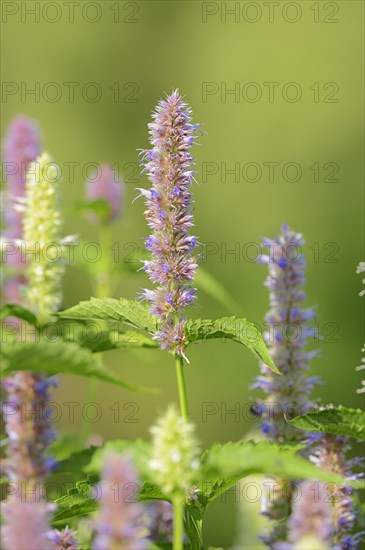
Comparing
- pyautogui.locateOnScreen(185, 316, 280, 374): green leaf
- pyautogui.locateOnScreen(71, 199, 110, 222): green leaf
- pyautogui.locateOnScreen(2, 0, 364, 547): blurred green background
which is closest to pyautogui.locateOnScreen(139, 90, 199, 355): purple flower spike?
pyautogui.locateOnScreen(185, 316, 280, 374): green leaf

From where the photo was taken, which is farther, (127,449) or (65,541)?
(65,541)

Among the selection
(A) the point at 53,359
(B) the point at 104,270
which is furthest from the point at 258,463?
(B) the point at 104,270

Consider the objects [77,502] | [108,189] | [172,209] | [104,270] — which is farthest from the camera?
[108,189]

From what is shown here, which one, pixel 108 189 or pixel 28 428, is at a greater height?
pixel 108 189

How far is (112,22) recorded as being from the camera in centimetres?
1781

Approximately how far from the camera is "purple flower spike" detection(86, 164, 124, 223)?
4969 millimetres

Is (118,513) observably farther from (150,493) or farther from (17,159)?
(17,159)

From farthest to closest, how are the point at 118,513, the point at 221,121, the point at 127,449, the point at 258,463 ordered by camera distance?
Answer: 1. the point at 221,121
2. the point at 258,463
3. the point at 127,449
4. the point at 118,513

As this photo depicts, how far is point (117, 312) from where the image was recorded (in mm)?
2561

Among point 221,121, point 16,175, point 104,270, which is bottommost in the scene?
point 104,270

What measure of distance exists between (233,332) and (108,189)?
2829mm

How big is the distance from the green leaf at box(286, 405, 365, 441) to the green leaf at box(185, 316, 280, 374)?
14cm

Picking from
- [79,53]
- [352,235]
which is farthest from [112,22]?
[352,235]

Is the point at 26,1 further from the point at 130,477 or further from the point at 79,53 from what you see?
the point at 130,477
